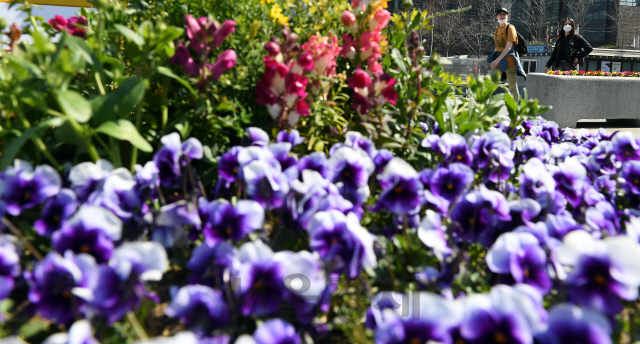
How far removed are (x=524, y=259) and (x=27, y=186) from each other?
1681mm

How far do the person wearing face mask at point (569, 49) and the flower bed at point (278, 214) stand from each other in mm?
8209

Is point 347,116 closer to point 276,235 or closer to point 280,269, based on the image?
point 276,235

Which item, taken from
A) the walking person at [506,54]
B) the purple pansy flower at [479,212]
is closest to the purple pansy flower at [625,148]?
the purple pansy flower at [479,212]

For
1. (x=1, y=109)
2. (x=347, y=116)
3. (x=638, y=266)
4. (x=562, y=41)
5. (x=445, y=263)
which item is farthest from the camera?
(x=562, y=41)

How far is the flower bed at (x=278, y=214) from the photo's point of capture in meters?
1.08

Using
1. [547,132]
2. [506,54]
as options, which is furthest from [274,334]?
→ [506,54]

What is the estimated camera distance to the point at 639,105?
26.7 feet

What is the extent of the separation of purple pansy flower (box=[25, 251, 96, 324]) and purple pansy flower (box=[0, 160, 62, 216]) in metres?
0.47

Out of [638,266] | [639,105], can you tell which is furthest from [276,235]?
[639,105]

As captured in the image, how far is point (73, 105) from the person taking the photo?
5.01ft

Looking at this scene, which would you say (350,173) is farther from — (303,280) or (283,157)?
(303,280)

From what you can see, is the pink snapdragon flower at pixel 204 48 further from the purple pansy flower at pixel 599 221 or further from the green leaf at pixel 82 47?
the purple pansy flower at pixel 599 221

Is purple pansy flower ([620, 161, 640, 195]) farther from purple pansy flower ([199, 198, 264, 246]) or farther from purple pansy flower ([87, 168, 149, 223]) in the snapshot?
purple pansy flower ([87, 168, 149, 223])

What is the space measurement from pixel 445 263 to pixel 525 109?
202 cm
